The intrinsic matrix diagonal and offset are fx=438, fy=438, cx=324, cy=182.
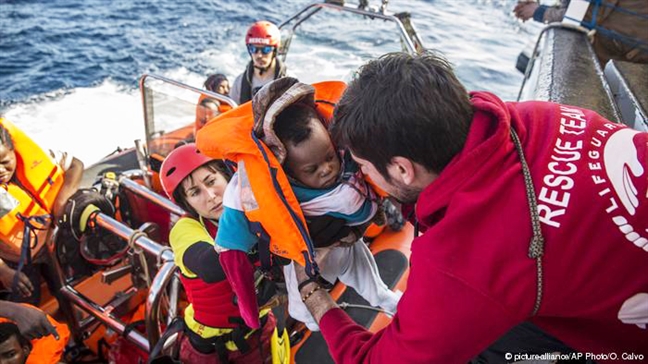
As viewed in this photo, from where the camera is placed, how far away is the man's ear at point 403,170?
1.06 metres

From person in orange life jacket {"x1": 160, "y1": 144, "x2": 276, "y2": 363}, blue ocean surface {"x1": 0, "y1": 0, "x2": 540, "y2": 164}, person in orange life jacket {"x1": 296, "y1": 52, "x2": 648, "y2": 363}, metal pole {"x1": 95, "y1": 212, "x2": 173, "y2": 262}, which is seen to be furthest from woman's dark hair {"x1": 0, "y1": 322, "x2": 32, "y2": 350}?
blue ocean surface {"x1": 0, "y1": 0, "x2": 540, "y2": 164}

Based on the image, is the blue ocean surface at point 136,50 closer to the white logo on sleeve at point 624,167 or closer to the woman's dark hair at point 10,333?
the woman's dark hair at point 10,333

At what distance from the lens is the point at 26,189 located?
2934 mm

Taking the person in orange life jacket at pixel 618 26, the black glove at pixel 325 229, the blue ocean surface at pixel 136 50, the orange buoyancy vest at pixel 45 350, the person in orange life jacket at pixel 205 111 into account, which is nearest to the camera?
the black glove at pixel 325 229

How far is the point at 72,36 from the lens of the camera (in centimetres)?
1149

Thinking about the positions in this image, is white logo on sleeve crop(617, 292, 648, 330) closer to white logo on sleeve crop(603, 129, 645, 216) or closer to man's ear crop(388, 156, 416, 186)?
white logo on sleeve crop(603, 129, 645, 216)

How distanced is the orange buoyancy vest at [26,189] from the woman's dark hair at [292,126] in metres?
2.23

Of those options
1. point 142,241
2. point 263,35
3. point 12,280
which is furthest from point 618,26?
point 12,280

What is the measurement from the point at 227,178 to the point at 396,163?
3.72ft

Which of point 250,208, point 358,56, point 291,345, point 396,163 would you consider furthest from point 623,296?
point 358,56

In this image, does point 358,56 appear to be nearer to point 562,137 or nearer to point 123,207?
point 123,207

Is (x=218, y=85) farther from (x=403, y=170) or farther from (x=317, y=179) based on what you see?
(x=403, y=170)

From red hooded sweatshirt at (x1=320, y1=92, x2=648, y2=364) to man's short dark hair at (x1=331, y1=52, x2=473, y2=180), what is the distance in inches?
1.8

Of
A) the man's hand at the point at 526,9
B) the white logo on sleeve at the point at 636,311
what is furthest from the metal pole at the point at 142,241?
the man's hand at the point at 526,9
